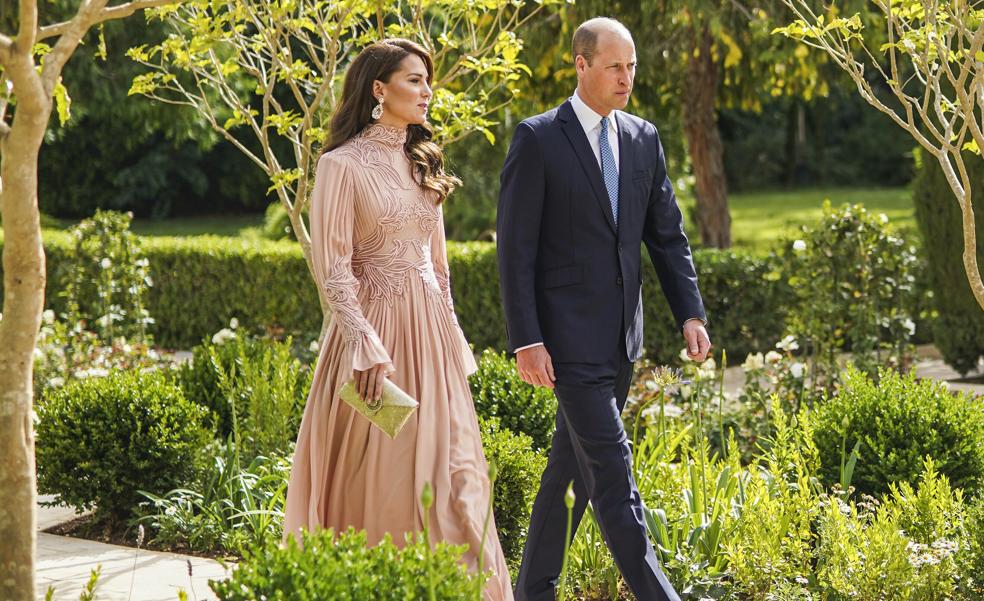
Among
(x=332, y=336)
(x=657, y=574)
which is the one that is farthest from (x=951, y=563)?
(x=332, y=336)

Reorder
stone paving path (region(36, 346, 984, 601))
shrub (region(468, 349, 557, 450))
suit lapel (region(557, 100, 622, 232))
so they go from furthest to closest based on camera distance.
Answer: shrub (region(468, 349, 557, 450))
stone paving path (region(36, 346, 984, 601))
suit lapel (region(557, 100, 622, 232))

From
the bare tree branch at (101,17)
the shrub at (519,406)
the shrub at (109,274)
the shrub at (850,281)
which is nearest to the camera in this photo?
the bare tree branch at (101,17)

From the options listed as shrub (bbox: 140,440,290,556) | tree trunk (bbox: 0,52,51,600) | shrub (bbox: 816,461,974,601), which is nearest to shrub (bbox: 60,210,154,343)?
shrub (bbox: 140,440,290,556)

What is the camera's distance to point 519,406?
5.06 meters

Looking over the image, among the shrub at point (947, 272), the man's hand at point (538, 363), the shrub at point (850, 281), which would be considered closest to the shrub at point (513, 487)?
the man's hand at point (538, 363)

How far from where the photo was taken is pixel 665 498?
430 cm

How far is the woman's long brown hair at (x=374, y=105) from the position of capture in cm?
354

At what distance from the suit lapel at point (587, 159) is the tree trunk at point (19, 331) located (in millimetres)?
1457

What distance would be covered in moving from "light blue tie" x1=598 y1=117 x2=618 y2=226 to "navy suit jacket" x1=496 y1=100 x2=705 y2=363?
2 cm

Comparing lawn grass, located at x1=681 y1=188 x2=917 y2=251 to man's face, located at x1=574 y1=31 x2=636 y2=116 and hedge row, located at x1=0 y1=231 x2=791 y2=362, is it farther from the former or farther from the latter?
man's face, located at x1=574 y1=31 x2=636 y2=116

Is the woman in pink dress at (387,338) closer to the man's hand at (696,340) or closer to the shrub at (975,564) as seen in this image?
the man's hand at (696,340)

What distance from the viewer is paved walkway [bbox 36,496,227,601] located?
4113 mm

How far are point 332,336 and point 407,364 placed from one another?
9.0 inches

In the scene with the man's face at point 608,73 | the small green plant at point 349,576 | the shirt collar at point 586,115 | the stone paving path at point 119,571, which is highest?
the man's face at point 608,73
